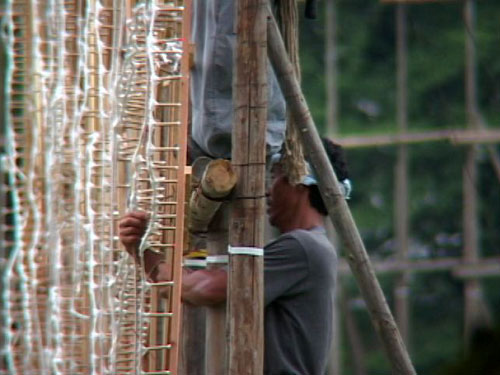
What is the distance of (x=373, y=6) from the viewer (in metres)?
13.9

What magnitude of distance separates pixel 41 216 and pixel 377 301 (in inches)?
55.9

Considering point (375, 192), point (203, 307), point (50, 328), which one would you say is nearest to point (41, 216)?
point (50, 328)

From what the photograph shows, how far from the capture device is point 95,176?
4027 millimetres

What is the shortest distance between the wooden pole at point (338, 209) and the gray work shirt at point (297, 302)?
0.12 meters

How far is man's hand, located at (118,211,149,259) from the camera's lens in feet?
11.1

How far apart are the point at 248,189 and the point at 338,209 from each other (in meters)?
0.36

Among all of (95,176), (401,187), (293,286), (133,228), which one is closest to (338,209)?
(293,286)

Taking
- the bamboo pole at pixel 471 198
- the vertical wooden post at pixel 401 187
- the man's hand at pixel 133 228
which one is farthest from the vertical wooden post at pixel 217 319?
the vertical wooden post at pixel 401 187

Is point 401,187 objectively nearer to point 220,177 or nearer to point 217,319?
point 217,319

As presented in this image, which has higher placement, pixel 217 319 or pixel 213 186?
pixel 213 186

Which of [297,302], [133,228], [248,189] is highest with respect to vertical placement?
[248,189]

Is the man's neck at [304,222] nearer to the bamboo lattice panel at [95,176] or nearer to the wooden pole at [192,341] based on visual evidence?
the wooden pole at [192,341]

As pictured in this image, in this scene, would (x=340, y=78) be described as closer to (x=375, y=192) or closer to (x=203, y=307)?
(x=375, y=192)

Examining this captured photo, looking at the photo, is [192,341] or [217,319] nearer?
[217,319]
